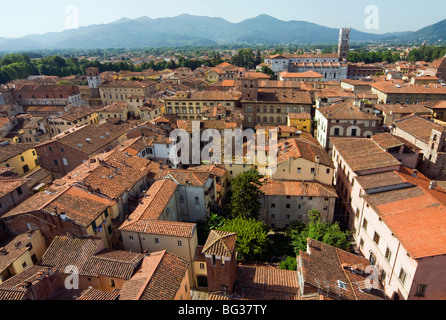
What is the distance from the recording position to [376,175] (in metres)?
29.2

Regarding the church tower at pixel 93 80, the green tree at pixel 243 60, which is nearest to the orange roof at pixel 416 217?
the church tower at pixel 93 80

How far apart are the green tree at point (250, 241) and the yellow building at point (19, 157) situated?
2956 centimetres

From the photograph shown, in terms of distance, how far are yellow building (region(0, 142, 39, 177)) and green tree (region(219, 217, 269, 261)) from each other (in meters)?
29.6

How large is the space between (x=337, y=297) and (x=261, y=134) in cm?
2786

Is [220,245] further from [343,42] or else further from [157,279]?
[343,42]

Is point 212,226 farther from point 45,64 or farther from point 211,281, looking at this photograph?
point 45,64

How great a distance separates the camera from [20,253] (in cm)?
1972

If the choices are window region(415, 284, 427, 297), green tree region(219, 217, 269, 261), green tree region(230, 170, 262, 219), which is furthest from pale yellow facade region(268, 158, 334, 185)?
window region(415, 284, 427, 297)

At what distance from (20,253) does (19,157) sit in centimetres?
2268

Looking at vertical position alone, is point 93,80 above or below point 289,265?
above

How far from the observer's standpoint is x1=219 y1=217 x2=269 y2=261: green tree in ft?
81.4

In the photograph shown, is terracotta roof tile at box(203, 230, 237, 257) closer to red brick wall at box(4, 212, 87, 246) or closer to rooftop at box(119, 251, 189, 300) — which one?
rooftop at box(119, 251, 189, 300)

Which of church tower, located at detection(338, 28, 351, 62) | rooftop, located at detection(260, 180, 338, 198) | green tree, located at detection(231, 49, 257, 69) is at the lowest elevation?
rooftop, located at detection(260, 180, 338, 198)

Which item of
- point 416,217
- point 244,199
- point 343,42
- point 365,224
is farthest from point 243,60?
point 416,217
